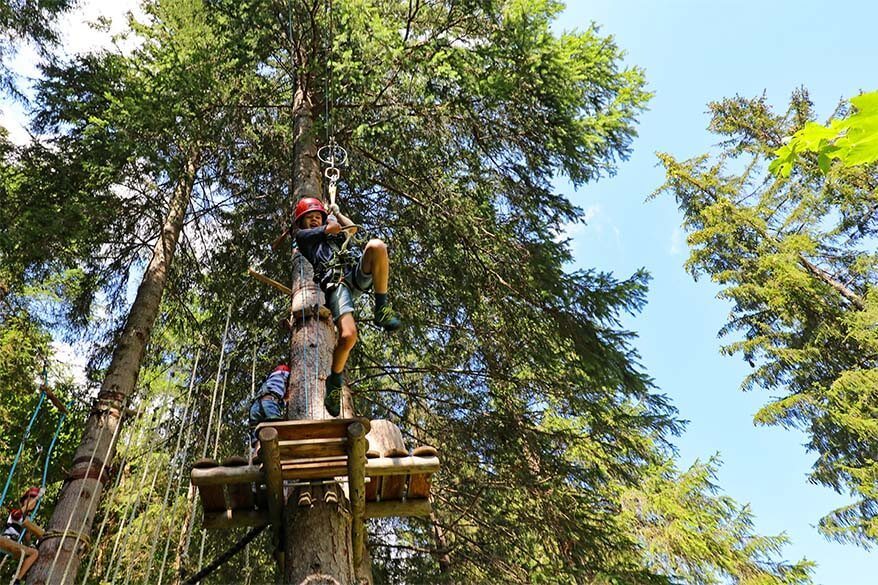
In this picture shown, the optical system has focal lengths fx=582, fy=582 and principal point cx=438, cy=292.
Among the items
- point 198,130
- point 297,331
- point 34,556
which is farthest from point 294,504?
point 198,130

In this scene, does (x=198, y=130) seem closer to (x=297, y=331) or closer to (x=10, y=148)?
(x=10, y=148)

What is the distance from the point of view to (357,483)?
108 inches

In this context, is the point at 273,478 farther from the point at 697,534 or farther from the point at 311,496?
the point at 697,534

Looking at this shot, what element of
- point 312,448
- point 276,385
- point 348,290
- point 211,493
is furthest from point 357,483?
point 276,385

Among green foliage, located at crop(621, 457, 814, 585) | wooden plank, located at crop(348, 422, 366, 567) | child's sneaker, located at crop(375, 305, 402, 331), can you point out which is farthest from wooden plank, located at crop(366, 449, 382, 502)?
green foliage, located at crop(621, 457, 814, 585)

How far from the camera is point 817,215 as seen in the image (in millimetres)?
11797

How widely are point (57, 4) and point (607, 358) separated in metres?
7.75

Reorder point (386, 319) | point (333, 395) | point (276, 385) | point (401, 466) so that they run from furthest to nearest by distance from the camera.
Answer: point (276, 385)
point (386, 319)
point (333, 395)
point (401, 466)

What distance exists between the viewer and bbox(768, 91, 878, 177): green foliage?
1.01 meters

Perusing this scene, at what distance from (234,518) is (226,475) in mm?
437

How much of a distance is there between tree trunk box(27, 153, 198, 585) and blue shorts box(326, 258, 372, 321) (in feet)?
8.15

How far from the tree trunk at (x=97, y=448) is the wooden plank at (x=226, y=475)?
6.75 ft

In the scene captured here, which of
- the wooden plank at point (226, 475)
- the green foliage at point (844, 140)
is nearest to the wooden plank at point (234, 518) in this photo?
the wooden plank at point (226, 475)

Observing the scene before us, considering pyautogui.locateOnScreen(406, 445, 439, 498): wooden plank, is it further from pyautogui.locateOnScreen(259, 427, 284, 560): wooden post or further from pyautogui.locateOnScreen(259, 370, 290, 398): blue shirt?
pyautogui.locateOnScreen(259, 370, 290, 398): blue shirt
